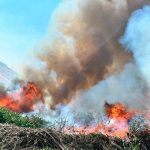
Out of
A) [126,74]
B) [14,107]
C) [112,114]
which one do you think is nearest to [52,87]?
[14,107]

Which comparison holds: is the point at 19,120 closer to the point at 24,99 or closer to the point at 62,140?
the point at 62,140

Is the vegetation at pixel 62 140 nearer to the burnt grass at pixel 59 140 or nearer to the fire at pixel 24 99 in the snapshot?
the burnt grass at pixel 59 140

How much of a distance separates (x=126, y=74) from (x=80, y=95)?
508 cm

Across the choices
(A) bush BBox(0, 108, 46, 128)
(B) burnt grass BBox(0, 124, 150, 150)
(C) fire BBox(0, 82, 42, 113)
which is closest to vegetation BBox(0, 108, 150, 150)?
(B) burnt grass BBox(0, 124, 150, 150)

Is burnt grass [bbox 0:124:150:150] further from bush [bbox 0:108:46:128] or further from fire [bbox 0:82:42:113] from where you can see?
fire [bbox 0:82:42:113]

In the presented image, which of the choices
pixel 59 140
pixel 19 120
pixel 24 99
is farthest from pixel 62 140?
pixel 24 99

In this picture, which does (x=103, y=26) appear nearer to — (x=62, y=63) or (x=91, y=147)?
(x=62, y=63)

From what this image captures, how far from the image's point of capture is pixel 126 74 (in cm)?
→ 4303

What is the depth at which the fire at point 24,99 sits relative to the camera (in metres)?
47.5

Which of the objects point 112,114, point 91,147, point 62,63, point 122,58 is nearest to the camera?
point 91,147

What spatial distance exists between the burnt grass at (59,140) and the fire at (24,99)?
35.3 meters

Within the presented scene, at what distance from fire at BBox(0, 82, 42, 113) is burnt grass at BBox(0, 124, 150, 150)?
35.3 m

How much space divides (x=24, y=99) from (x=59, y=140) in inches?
1489

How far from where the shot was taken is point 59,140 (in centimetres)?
1130
